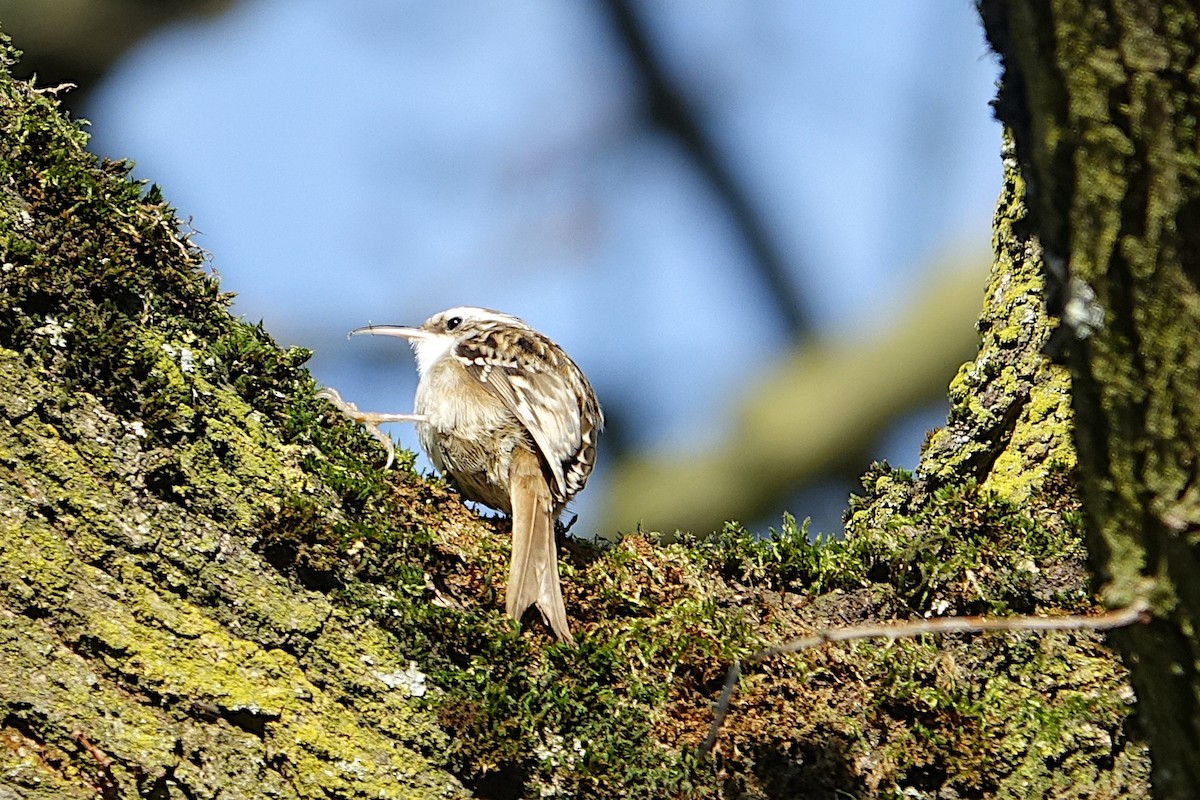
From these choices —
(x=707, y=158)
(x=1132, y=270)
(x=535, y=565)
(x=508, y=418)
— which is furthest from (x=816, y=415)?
(x=1132, y=270)

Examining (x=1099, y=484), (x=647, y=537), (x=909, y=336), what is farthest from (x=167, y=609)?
(x=909, y=336)

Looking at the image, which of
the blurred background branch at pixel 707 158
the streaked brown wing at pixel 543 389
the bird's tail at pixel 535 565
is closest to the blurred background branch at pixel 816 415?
the blurred background branch at pixel 707 158

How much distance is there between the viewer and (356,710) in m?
1.96

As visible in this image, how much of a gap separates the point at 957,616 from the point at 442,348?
100 inches

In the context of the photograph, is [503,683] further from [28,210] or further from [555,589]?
[28,210]

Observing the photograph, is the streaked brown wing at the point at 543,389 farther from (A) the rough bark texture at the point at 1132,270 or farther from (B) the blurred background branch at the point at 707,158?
(A) the rough bark texture at the point at 1132,270

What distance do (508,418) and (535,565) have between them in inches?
55.9

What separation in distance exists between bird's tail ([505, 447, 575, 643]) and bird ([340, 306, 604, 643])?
2 cm

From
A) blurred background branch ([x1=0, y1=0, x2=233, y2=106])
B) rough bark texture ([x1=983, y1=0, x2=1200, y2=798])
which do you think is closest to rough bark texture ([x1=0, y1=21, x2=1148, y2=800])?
rough bark texture ([x1=983, y1=0, x2=1200, y2=798])

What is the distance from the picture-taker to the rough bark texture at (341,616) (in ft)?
6.11

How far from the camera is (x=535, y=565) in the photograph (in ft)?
7.93

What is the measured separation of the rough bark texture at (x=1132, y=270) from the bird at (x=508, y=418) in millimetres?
1762

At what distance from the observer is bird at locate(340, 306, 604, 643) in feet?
11.9

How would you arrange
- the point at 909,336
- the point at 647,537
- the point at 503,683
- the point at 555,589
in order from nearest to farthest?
1. the point at 503,683
2. the point at 555,589
3. the point at 647,537
4. the point at 909,336
